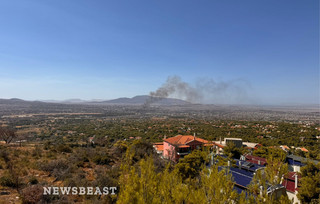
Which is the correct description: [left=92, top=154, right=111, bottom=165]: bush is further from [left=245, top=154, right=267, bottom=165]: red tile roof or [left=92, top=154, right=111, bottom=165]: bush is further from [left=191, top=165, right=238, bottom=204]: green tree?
[left=245, top=154, right=267, bottom=165]: red tile roof

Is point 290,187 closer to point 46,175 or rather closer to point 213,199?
point 213,199

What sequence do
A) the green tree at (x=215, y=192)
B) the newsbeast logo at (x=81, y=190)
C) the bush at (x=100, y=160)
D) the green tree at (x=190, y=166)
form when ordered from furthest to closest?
the bush at (x=100, y=160) < the green tree at (x=190, y=166) < the newsbeast logo at (x=81, y=190) < the green tree at (x=215, y=192)

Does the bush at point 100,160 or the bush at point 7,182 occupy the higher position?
the bush at point 7,182

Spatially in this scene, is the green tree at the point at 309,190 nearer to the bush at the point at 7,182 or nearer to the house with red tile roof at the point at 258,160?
the house with red tile roof at the point at 258,160

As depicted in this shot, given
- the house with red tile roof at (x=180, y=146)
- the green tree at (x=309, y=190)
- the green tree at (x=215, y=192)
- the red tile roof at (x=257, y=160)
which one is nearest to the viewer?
the green tree at (x=215, y=192)

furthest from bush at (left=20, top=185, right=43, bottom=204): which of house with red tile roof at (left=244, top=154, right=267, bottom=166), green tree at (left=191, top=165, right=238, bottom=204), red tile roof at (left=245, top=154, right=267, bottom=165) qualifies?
red tile roof at (left=245, top=154, right=267, bottom=165)

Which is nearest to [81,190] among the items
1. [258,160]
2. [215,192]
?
[215,192]

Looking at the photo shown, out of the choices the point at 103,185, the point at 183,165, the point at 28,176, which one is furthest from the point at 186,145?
the point at 28,176

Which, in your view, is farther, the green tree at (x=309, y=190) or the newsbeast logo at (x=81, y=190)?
the green tree at (x=309, y=190)

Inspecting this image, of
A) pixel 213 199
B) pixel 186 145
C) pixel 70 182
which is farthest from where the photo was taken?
pixel 186 145

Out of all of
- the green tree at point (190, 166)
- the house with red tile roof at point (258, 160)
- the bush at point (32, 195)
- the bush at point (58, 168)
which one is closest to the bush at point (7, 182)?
the bush at point (32, 195)

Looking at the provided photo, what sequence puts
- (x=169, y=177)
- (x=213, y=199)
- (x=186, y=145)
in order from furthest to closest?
(x=186, y=145) < (x=169, y=177) < (x=213, y=199)
